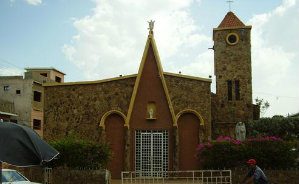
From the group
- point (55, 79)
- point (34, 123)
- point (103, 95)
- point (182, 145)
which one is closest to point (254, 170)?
point (182, 145)

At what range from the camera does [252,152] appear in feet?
67.2

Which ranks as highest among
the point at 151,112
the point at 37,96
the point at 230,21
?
the point at 230,21

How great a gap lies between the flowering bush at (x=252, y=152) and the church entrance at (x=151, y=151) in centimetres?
421

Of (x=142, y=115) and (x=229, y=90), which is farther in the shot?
(x=229, y=90)

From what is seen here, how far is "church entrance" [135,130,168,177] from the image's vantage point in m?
25.2

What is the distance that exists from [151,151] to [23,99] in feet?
89.5

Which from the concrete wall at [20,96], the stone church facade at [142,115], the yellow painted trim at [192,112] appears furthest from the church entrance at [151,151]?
the concrete wall at [20,96]

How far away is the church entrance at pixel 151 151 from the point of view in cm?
2522

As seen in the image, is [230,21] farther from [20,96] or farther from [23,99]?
[20,96]

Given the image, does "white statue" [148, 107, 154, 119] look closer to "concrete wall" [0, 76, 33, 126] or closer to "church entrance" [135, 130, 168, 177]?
"church entrance" [135, 130, 168, 177]

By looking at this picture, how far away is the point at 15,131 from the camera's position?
8375mm

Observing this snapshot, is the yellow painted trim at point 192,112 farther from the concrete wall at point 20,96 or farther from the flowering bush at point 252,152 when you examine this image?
the concrete wall at point 20,96

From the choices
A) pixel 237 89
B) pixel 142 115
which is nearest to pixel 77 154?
pixel 142 115

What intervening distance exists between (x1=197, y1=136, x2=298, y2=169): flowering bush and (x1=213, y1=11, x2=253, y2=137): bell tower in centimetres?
832
